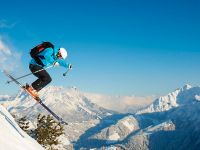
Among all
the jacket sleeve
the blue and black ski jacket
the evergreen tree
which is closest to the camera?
the blue and black ski jacket

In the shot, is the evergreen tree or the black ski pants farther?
the evergreen tree

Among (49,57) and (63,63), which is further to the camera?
(63,63)

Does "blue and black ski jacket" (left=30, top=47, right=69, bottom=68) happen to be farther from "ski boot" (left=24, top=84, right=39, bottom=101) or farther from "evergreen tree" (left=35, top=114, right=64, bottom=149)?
"evergreen tree" (left=35, top=114, right=64, bottom=149)

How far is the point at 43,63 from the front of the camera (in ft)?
59.7

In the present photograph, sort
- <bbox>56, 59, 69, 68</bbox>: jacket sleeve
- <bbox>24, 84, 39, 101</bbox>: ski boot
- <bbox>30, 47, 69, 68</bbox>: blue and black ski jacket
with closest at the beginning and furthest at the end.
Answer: <bbox>30, 47, 69, 68</bbox>: blue and black ski jacket, <bbox>56, 59, 69, 68</bbox>: jacket sleeve, <bbox>24, 84, 39, 101</bbox>: ski boot

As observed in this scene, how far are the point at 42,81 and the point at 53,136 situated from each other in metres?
32.9

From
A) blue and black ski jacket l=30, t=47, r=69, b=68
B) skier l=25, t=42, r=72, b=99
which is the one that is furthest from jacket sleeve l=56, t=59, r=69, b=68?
blue and black ski jacket l=30, t=47, r=69, b=68

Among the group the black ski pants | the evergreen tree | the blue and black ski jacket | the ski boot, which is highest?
the evergreen tree

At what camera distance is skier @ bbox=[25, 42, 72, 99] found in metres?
17.8

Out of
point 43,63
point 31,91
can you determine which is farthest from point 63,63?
point 31,91

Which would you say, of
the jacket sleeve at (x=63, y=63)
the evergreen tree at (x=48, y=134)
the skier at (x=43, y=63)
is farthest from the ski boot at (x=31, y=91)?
the evergreen tree at (x=48, y=134)

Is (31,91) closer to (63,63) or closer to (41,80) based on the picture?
(41,80)

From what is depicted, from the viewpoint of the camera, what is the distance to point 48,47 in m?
17.8

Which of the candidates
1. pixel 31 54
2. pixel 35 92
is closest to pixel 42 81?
pixel 35 92
